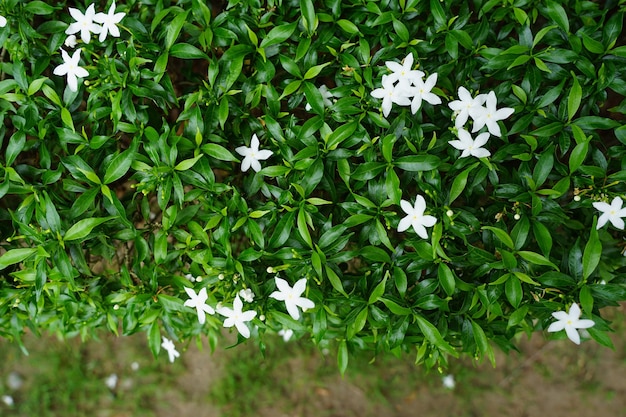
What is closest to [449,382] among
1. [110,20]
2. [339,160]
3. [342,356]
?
[342,356]

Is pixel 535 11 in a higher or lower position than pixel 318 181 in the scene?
higher

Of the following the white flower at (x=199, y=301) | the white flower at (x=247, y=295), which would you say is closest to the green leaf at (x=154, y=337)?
the white flower at (x=199, y=301)

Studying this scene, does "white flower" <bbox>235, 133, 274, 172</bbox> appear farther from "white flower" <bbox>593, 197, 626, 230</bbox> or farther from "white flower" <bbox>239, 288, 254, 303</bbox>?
"white flower" <bbox>593, 197, 626, 230</bbox>

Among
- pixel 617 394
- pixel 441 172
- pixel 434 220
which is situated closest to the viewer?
pixel 434 220

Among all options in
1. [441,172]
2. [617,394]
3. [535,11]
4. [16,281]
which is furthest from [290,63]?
[617,394]

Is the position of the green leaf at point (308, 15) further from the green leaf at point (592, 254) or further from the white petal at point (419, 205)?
the green leaf at point (592, 254)

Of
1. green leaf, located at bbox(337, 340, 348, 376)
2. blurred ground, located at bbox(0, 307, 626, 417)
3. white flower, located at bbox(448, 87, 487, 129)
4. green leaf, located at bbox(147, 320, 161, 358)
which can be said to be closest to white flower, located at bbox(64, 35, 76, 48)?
green leaf, located at bbox(147, 320, 161, 358)

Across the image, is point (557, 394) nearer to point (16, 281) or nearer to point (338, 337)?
point (338, 337)

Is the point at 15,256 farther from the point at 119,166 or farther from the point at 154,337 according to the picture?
the point at 154,337
